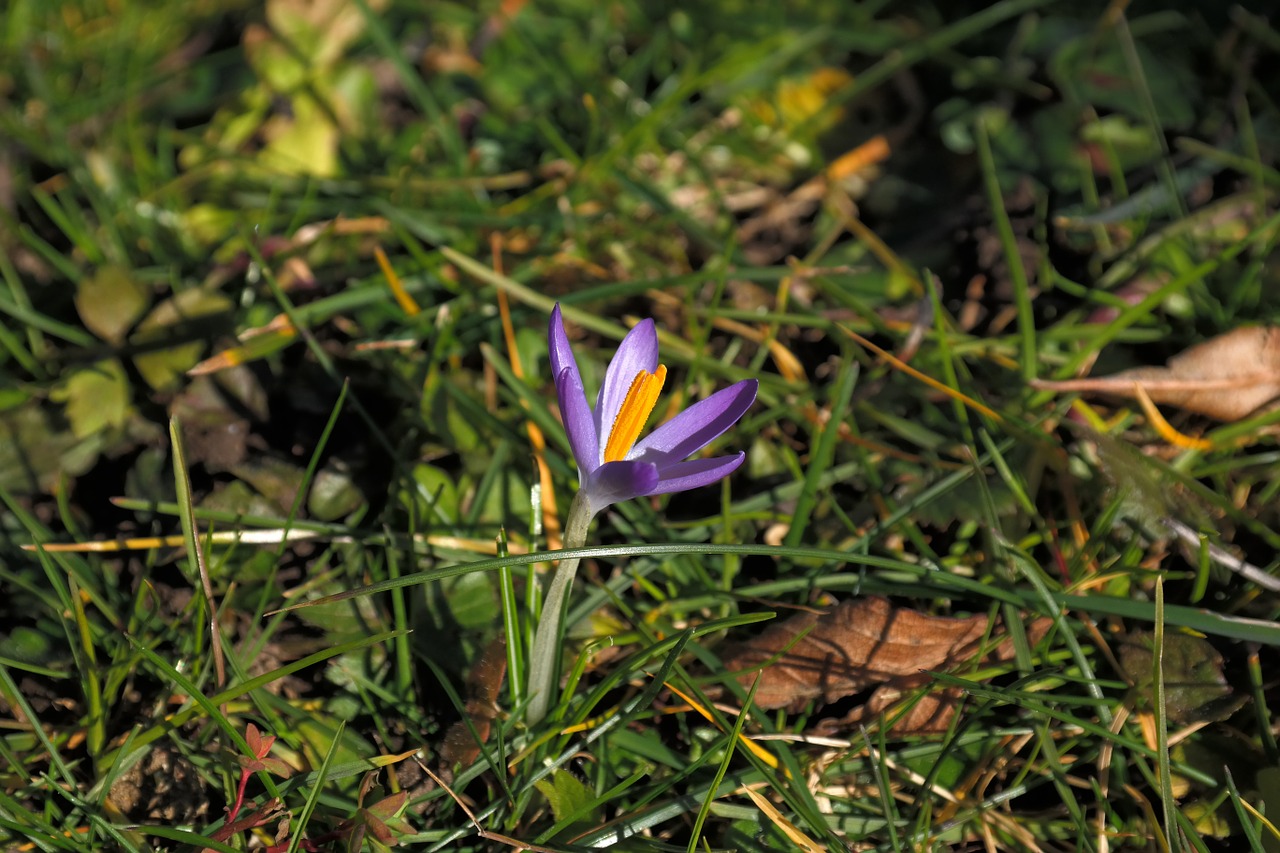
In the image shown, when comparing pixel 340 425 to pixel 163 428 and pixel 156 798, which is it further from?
pixel 156 798

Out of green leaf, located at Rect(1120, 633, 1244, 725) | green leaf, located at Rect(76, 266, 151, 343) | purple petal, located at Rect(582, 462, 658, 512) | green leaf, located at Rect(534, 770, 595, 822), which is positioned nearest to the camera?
purple petal, located at Rect(582, 462, 658, 512)

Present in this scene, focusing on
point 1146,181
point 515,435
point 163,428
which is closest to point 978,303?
point 1146,181

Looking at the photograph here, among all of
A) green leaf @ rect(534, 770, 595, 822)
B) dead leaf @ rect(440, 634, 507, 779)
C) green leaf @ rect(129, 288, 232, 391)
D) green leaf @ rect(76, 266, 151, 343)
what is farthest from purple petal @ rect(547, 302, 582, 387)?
green leaf @ rect(76, 266, 151, 343)

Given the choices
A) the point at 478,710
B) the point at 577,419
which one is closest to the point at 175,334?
the point at 478,710

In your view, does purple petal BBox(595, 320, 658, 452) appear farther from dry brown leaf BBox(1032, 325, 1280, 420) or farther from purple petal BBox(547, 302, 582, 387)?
dry brown leaf BBox(1032, 325, 1280, 420)

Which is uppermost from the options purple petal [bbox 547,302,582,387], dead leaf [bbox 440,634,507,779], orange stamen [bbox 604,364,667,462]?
purple petal [bbox 547,302,582,387]

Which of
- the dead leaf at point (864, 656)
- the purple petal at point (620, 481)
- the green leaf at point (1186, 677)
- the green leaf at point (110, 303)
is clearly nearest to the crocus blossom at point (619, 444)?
the purple petal at point (620, 481)

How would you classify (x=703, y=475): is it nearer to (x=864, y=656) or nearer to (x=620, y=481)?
(x=620, y=481)
